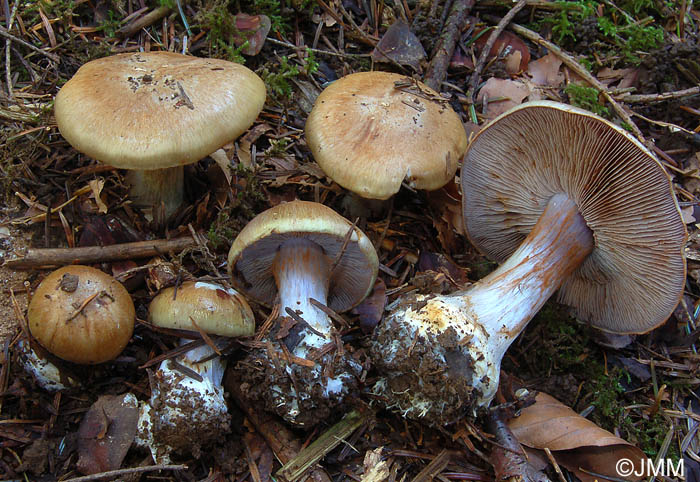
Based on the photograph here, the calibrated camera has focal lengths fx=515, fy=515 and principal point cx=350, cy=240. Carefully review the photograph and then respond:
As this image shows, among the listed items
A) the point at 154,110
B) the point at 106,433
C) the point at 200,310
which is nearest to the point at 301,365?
the point at 200,310

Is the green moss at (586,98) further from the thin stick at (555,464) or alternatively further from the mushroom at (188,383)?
the mushroom at (188,383)

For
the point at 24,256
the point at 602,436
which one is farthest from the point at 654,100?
the point at 24,256

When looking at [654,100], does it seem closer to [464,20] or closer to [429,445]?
[464,20]

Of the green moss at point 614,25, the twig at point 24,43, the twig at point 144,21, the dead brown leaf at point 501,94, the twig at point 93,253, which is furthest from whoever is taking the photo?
the green moss at point 614,25

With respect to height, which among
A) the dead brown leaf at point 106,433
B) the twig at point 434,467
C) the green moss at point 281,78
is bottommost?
the dead brown leaf at point 106,433

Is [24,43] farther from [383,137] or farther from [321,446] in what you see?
[321,446]

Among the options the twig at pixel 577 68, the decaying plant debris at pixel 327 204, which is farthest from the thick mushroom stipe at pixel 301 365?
the twig at pixel 577 68

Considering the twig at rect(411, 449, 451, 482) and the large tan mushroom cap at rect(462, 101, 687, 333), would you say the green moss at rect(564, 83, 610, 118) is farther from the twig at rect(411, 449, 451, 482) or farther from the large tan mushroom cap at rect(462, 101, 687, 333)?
the twig at rect(411, 449, 451, 482)

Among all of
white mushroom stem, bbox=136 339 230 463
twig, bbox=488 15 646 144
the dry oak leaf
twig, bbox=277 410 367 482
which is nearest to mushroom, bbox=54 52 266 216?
white mushroom stem, bbox=136 339 230 463
